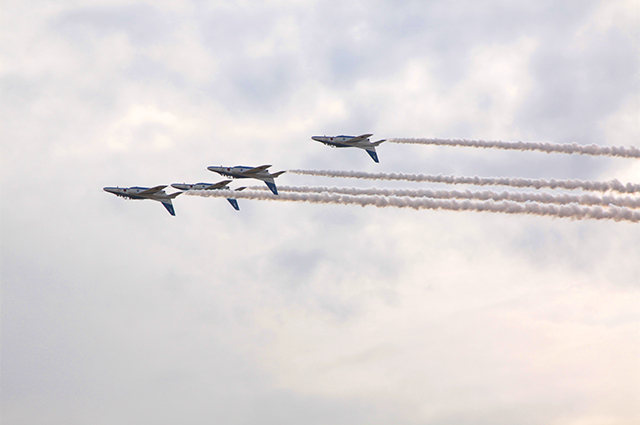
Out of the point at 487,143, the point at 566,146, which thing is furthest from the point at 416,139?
the point at 566,146

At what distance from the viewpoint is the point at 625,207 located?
Answer: 266 ft

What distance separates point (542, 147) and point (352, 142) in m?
31.4

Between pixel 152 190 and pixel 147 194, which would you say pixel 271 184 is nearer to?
pixel 152 190

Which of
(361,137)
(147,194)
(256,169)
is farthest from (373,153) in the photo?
(147,194)

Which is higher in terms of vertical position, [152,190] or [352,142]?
[352,142]

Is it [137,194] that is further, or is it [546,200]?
[137,194]

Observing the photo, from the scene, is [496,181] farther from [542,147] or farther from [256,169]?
[256,169]

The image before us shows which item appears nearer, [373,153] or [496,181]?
[496,181]

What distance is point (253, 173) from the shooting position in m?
117

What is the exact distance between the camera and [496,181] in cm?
10219

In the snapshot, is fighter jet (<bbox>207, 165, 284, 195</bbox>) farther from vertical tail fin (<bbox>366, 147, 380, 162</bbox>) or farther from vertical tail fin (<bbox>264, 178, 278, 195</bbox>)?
vertical tail fin (<bbox>366, 147, 380, 162</bbox>)

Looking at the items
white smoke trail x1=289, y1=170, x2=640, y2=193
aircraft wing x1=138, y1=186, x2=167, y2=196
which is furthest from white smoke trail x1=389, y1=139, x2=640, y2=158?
aircraft wing x1=138, y1=186, x2=167, y2=196

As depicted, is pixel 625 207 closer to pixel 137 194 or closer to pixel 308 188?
pixel 308 188

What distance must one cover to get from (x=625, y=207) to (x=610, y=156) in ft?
57.2
